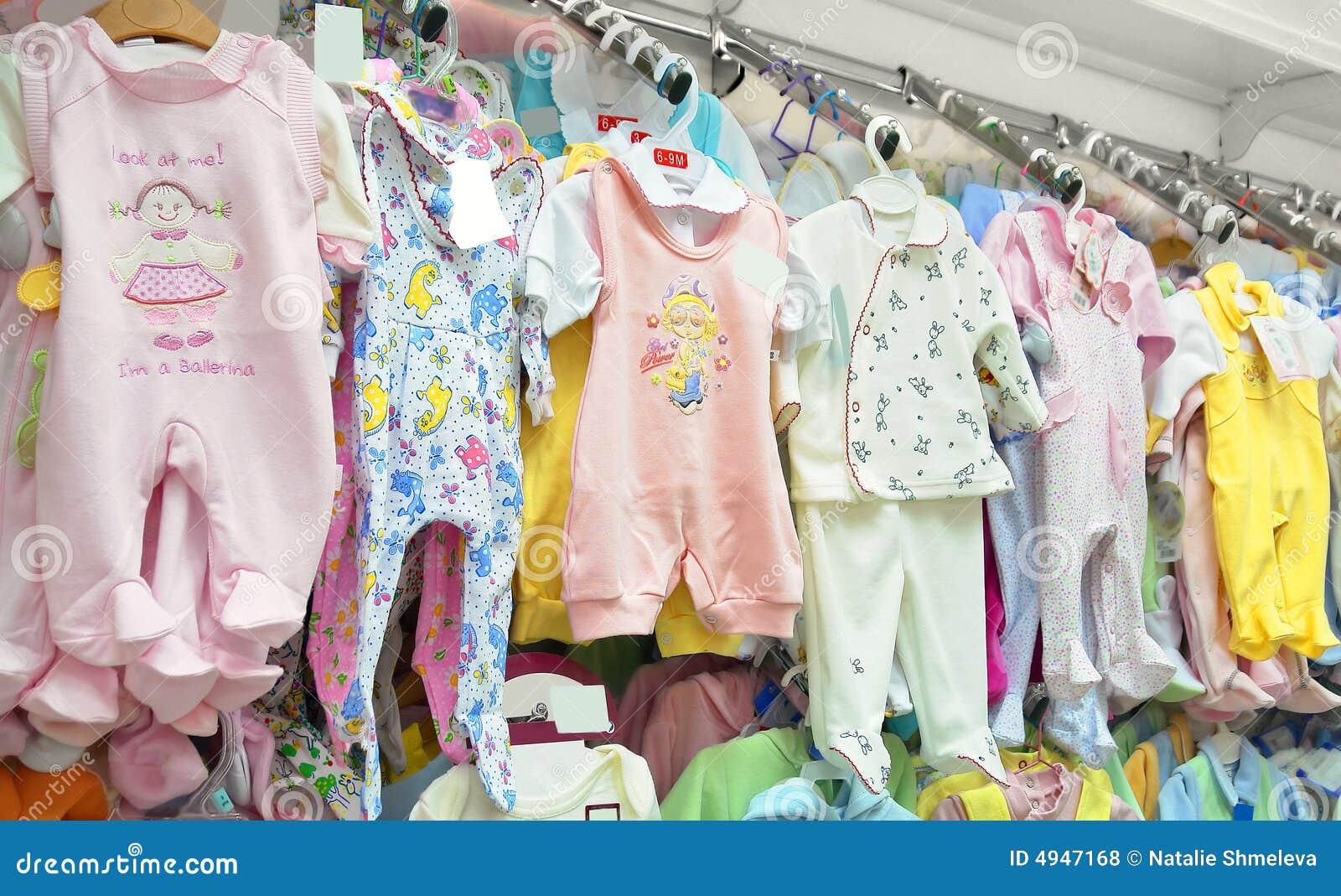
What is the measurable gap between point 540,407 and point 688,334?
0.29 metres

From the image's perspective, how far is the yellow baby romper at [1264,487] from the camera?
2494mm

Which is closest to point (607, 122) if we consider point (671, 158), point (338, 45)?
point (671, 158)

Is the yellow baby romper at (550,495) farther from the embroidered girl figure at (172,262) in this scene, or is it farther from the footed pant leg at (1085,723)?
the footed pant leg at (1085,723)

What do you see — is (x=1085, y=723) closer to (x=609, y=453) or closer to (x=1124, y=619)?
(x=1124, y=619)

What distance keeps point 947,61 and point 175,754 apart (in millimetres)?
2540

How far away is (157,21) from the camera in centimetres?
159

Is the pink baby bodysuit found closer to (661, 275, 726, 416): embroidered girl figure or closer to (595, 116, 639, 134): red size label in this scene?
(661, 275, 726, 416): embroidered girl figure

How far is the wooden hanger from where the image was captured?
1570 mm

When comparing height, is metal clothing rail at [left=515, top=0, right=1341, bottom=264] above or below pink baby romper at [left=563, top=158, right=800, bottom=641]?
above

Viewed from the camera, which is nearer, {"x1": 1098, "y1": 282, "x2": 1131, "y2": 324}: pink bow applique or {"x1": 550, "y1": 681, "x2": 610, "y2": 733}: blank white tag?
{"x1": 550, "y1": 681, "x2": 610, "y2": 733}: blank white tag

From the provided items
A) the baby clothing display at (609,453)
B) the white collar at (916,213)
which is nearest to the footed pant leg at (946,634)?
the baby clothing display at (609,453)

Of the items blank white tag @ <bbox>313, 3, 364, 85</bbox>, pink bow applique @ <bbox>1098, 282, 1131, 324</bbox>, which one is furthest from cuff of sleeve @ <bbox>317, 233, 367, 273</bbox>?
pink bow applique @ <bbox>1098, 282, 1131, 324</bbox>

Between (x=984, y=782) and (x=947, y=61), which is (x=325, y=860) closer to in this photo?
(x=984, y=782)

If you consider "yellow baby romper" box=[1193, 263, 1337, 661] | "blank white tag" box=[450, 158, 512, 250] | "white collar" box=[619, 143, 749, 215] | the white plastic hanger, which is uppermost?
"white collar" box=[619, 143, 749, 215]
